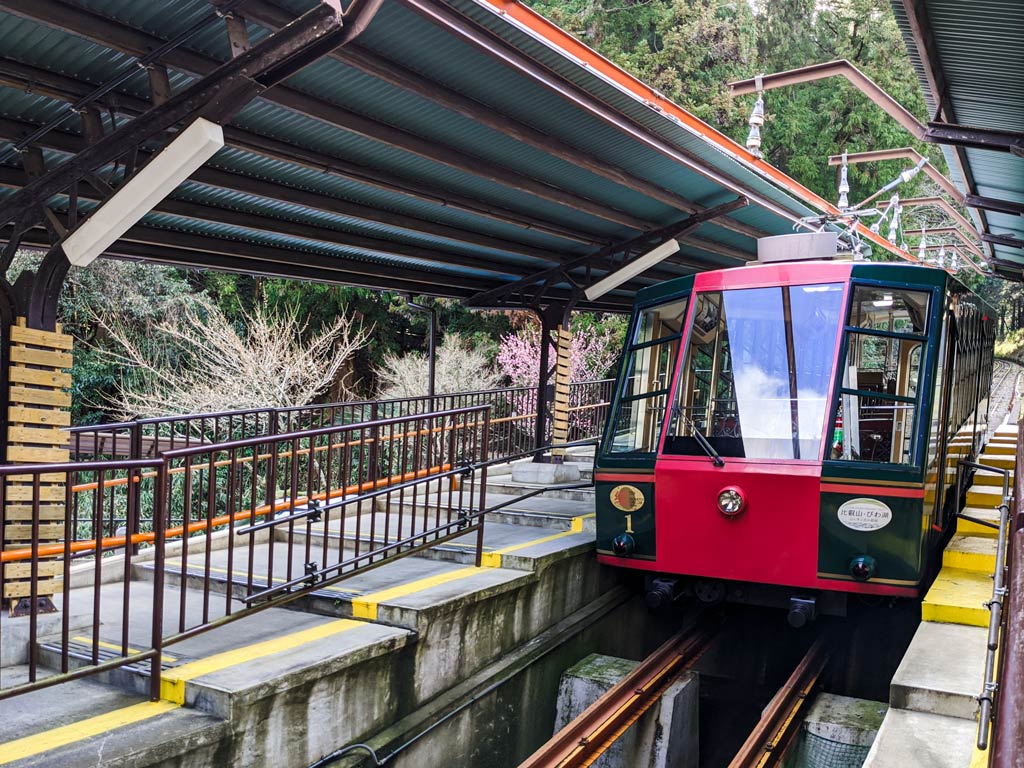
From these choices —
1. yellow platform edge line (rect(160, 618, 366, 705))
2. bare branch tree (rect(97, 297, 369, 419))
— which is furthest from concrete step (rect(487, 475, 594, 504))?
bare branch tree (rect(97, 297, 369, 419))

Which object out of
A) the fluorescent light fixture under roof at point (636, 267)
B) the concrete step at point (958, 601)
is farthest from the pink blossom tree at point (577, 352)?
the concrete step at point (958, 601)

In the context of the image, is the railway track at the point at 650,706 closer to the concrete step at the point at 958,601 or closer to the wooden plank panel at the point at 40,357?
the concrete step at the point at 958,601

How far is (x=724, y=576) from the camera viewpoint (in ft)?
21.7

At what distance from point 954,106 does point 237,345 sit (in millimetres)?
13325

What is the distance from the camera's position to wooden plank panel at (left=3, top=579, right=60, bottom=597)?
5.26 m

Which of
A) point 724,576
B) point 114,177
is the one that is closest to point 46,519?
point 114,177

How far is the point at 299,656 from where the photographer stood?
15.9 feet

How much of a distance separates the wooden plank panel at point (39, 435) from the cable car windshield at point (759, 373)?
4.38m

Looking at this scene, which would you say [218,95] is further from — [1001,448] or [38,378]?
[1001,448]

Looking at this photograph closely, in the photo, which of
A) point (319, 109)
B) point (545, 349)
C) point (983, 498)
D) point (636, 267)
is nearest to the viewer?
point (319, 109)

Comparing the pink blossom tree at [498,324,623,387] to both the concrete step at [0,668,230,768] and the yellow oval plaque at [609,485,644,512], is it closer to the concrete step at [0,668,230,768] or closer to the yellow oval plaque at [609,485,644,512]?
the yellow oval plaque at [609,485,644,512]

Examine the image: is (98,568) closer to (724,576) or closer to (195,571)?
(195,571)

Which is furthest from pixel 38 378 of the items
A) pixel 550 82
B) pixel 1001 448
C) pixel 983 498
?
pixel 1001 448

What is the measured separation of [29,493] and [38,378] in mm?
735
